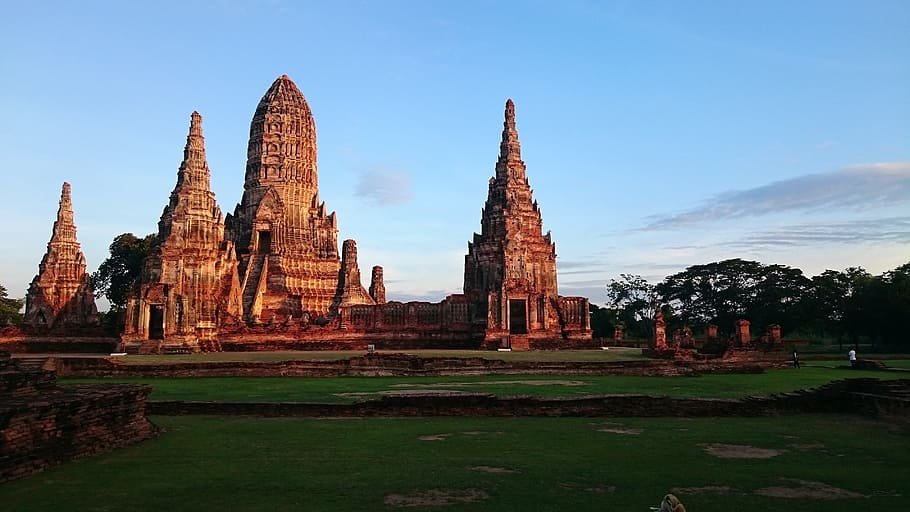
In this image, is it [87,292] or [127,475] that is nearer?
[127,475]

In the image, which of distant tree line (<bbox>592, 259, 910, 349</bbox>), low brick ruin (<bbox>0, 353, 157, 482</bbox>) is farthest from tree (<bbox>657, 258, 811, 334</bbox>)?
low brick ruin (<bbox>0, 353, 157, 482</bbox>)

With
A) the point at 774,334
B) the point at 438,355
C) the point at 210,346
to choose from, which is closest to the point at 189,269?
the point at 210,346

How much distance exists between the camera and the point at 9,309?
208 feet

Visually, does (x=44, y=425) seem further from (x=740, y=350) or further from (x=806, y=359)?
(x=806, y=359)

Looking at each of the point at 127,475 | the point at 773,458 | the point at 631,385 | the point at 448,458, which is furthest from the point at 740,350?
the point at 127,475

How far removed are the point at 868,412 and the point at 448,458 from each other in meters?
9.48

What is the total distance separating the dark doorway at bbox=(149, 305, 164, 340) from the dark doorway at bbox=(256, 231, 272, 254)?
13085 mm

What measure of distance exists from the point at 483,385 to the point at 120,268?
61825mm

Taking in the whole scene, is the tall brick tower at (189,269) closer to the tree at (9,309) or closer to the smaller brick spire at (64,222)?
the smaller brick spire at (64,222)

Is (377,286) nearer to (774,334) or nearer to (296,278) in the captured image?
(296,278)

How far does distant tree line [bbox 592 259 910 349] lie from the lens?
48.8 m

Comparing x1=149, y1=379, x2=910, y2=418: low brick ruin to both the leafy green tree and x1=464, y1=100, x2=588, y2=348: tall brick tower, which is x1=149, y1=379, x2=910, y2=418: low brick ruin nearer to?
x1=464, y1=100, x2=588, y2=348: tall brick tower

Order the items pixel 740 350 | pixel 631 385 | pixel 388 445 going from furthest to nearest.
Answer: pixel 740 350 < pixel 631 385 < pixel 388 445

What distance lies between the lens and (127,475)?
7.61 m
